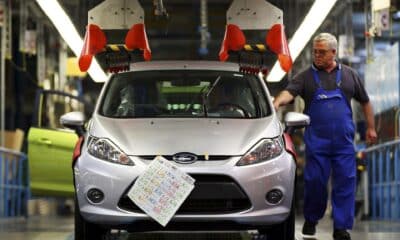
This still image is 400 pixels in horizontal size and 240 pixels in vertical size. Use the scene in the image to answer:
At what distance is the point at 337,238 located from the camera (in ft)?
22.6

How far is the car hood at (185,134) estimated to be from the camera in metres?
5.84

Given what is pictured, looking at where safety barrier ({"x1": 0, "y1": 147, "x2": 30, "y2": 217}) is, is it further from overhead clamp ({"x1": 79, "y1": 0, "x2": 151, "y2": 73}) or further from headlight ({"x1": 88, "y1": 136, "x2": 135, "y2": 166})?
headlight ({"x1": 88, "y1": 136, "x2": 135, "y2": 166})

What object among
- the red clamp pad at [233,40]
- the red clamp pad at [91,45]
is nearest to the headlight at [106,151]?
the red clamp pad at [91,45]

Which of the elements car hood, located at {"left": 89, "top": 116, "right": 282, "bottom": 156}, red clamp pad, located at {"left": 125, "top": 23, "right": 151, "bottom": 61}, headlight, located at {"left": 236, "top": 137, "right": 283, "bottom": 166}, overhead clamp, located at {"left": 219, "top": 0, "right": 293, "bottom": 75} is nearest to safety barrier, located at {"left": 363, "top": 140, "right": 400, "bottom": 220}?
overhead clamp, located at {"left": 219, "top": 0, "right": 293, "bottom": 75}

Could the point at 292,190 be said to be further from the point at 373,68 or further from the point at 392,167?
the point at 373,68

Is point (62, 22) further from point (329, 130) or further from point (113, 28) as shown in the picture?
point (329, 130)

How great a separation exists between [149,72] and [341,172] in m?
1.84

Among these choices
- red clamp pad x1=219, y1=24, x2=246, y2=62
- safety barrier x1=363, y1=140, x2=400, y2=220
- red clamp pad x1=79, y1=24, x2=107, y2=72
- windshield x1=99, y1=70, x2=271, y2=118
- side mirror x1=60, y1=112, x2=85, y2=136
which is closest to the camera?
side mirror x1=60, y1=112, x2=85, y2=136

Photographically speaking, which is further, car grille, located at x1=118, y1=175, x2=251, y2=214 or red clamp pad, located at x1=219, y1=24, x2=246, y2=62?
red clamp pad, located at x1=219, y1=24, x2=246, y2=62

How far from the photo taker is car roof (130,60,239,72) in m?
7.08

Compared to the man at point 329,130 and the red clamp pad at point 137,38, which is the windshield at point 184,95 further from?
the red clamp pad at point 137,38

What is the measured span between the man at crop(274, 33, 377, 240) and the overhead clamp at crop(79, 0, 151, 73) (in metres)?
1.73

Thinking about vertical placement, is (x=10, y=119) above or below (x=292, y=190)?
below

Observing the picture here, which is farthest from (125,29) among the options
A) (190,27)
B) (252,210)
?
(190,27)
